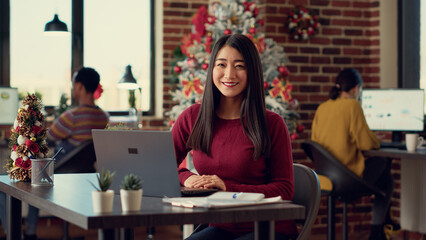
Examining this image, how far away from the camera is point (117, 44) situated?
240 inches

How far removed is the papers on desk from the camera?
5.88 ft

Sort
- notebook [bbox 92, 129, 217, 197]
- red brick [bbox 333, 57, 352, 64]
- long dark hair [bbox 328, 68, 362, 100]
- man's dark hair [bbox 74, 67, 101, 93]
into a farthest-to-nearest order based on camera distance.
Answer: red brick [bbox 333, 57, 352, 64]
long dark hair [bbox 328, 68, 362, 100]
man's dark hair [bbox 74, 67, 101, 93]
notebook [bbox 92, 129, 217, 197]

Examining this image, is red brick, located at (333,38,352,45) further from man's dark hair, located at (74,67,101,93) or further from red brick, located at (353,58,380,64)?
man's dark hair, located at (74,67,101,93)

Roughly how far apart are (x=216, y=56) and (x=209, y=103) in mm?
190

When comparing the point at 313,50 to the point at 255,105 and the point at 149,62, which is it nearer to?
the point at 149,62

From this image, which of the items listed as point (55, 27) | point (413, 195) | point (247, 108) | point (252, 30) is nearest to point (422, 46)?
point (413, 195)

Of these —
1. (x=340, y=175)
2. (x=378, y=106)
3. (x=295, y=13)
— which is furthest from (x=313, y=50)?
(x=340, y=175)

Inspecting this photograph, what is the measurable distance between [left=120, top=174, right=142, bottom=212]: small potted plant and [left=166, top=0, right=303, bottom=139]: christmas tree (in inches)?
110

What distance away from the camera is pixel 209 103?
2545 millimetres

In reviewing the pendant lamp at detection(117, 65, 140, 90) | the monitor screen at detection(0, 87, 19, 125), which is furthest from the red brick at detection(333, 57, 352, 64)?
the monitor screen at detection(0, 87, 19, 125)

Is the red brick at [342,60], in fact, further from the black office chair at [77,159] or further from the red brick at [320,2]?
the black office chair at [77,159]

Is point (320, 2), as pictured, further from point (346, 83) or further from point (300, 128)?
point (300, 128)

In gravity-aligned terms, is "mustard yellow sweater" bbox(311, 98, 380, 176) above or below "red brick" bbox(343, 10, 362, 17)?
below

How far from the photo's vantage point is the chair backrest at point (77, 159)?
4.21m
